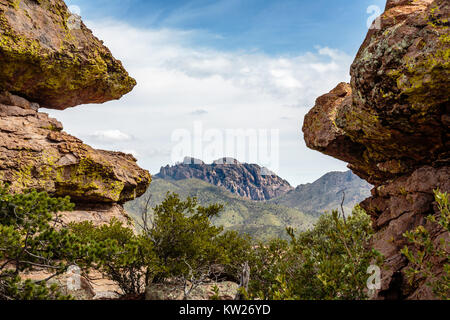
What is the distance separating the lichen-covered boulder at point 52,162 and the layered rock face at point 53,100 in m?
0.06

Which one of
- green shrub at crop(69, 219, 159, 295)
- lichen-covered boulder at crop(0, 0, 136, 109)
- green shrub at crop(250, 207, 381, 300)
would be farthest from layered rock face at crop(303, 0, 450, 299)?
lichen-covered boulder at crop(0, 0, 136, 109)

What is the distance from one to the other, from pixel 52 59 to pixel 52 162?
8834 millimetres

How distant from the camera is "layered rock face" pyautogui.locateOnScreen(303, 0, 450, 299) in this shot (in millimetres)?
9157

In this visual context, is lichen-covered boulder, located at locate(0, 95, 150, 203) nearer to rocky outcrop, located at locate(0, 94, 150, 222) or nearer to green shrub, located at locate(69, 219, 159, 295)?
rocky outcrop, located at locate(0, 94, 150, 222)

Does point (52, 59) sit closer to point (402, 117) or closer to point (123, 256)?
point (123, 256)

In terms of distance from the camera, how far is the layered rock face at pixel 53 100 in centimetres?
2130

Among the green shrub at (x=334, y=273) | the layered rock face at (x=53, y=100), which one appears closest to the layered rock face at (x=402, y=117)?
the green shrub at (x=334, y=273)

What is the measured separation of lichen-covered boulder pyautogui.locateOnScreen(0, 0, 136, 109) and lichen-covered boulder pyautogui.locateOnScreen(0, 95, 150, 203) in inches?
90.3

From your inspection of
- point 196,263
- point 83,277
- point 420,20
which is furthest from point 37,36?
point 420,20

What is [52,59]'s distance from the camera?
931 inches

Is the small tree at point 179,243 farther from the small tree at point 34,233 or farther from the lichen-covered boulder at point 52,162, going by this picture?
the lichen-covered boulder at point 52,162

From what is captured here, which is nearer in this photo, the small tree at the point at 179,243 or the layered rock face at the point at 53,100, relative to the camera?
the small tree at the point at 179,243
